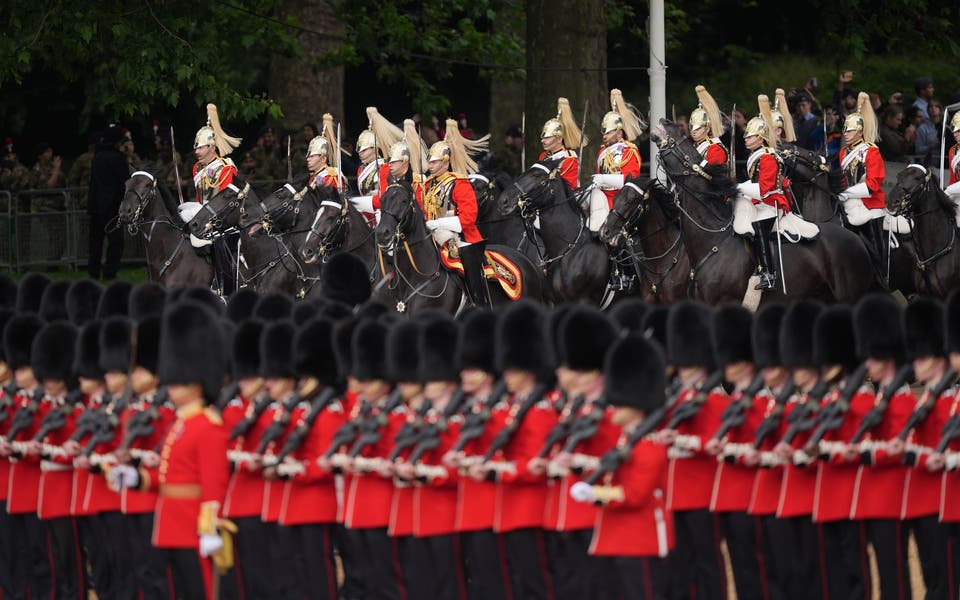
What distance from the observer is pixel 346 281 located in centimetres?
1207

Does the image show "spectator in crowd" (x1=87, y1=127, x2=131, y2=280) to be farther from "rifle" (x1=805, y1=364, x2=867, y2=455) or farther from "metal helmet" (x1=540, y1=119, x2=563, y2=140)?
"rifle" (x1=805, y1=364, x2=867, y2=455)

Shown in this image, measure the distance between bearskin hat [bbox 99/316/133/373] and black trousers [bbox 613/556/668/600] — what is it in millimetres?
2491

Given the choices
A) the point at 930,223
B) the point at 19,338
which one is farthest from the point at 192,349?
the point at 930,223

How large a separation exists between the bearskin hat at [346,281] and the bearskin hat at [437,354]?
3.07 m

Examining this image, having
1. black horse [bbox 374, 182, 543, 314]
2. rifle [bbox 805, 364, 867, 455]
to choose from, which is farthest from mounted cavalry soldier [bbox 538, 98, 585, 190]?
rifle [bbox 805, 364, 867, 455]

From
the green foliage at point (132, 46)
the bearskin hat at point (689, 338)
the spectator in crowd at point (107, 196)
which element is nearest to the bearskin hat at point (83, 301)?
the bearskin hat at point (689, 338)

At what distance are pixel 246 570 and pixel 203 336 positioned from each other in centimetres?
130

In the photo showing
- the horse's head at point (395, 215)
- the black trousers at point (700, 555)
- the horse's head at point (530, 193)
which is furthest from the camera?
the horse's head at point (530, 193)

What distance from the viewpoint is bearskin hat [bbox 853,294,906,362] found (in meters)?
8.94

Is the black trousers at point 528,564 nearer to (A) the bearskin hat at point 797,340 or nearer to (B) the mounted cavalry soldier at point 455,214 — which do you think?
(A) the bearskin hat at point 797,340

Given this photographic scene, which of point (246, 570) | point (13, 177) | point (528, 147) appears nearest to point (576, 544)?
point (246, 570)

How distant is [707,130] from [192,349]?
973 centimetres

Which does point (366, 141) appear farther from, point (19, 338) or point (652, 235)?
point (19, 338)

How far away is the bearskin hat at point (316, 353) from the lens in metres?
9.25
